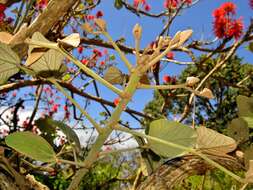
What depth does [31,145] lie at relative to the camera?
0.43 metres

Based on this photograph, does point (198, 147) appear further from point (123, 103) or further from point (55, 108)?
point (55, 108)

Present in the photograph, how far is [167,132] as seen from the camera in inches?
17.5

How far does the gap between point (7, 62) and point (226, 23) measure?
93.2 inches

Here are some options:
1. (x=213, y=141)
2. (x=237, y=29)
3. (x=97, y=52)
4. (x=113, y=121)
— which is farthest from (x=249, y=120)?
(x=97, y=52)

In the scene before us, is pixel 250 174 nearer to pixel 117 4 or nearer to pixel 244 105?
pixel 244 105

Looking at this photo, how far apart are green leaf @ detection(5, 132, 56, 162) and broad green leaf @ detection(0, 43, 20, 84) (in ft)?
0.26

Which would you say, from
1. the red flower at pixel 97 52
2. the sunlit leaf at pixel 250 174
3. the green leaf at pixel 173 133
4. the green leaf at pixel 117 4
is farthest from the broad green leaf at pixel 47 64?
the red flower at pixel 97 52

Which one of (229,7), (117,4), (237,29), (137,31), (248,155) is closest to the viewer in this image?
(137,31)

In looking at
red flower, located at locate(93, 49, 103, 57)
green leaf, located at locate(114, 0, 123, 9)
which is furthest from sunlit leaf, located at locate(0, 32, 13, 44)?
red flower, located at locate(93, 49, 103, 57)

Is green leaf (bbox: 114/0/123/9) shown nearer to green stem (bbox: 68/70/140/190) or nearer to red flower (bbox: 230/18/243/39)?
red flower (bbox: 230/18/243/39)

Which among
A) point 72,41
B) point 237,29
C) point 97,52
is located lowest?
point 72,41

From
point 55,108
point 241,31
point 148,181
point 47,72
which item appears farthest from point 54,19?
point 55,108

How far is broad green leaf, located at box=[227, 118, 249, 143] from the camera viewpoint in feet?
1.98

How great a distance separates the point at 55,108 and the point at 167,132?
4179 mm
